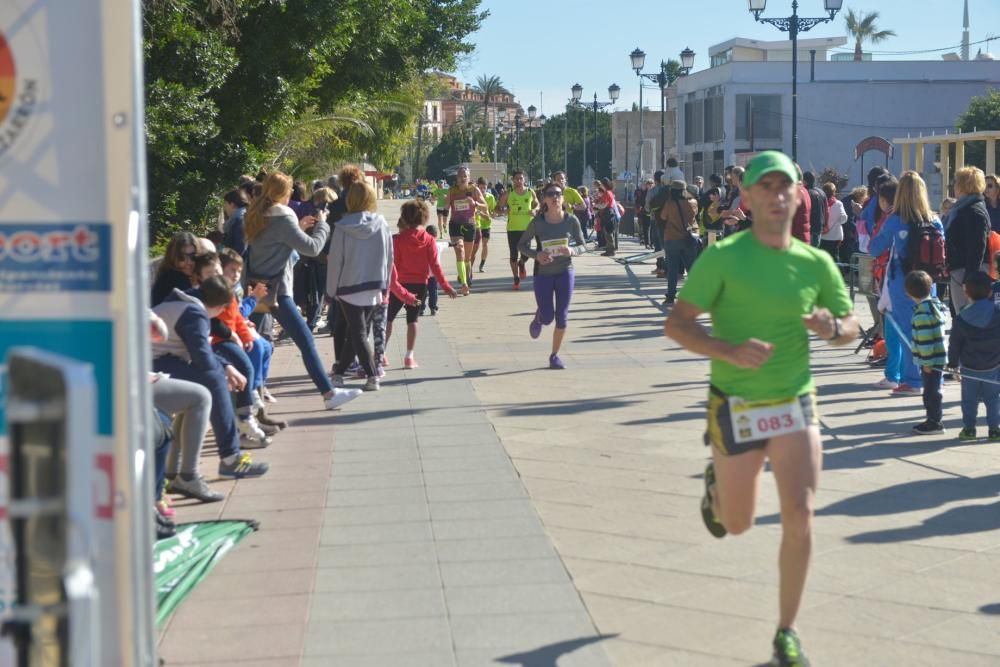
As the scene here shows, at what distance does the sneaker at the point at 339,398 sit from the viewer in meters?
10.5

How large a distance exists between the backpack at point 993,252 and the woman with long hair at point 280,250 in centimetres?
562

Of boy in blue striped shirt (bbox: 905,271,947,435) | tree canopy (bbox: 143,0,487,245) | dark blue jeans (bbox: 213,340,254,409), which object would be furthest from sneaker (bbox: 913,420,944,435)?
tree canopy (bbox: 143,0,487,245)

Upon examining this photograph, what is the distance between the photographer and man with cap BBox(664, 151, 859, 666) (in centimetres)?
480

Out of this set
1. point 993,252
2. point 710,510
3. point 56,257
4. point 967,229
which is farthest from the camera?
point 993,252

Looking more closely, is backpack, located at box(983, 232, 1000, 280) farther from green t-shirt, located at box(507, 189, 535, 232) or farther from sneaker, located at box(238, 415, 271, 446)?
green t-shirt, located at box(507, 189, 535, 232)

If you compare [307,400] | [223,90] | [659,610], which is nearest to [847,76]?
[223,90]

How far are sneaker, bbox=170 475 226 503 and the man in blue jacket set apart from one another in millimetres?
532

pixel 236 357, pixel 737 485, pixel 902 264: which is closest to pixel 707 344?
pixel 737 485

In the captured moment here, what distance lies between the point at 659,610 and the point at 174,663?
77.1 inches

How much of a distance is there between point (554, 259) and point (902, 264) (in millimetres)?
3382

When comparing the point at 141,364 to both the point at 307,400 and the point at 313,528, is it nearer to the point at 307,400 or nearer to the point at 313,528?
the point at 313,528

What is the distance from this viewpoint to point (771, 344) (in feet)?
15.9

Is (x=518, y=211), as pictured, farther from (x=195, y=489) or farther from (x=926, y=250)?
(x=195, y=489)

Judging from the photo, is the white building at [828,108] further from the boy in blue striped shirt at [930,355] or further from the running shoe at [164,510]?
the running shoe at [164,510]
